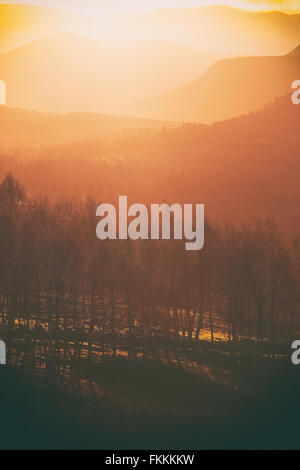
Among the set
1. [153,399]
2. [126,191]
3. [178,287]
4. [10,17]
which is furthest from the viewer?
[126,191]

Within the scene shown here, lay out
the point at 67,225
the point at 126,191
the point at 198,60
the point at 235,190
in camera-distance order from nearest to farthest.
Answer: the point at 67,225 → the point at 126,191 → the point at 235,190 → the point at 198,60

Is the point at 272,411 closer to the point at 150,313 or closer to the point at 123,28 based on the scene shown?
the point at 150,313

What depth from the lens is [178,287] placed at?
52250 mm

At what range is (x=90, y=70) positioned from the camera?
5507 inches

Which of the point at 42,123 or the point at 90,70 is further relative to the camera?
the point at 42,123

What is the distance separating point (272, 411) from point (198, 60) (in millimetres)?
127188

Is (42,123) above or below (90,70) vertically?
above

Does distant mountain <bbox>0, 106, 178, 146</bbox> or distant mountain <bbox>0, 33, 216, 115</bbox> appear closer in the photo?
distant mountain <bbox>0, 33, 216, 115</bbox>

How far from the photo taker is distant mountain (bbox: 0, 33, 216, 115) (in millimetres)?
128000

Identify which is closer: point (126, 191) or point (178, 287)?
point (178, 287)

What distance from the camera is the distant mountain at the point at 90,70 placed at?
12800cm

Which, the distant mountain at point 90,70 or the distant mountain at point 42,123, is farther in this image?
the distant mountain at point 42,123

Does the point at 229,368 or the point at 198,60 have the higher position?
the point at 198,60

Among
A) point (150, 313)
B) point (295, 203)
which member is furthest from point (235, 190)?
point (150, 313)
